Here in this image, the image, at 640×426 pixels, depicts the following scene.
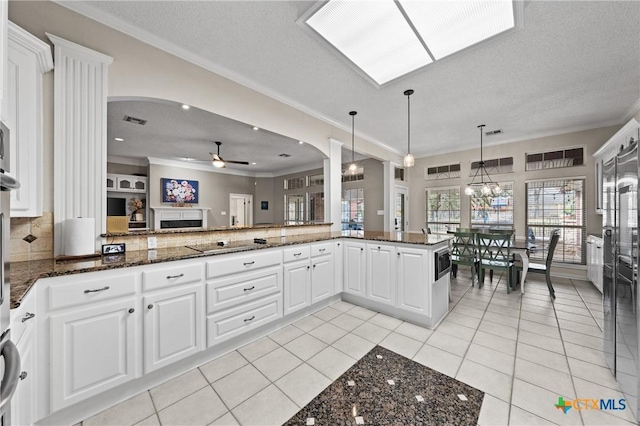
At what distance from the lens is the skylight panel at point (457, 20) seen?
6.10 feet

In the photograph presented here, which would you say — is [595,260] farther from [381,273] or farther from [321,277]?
[321,277]

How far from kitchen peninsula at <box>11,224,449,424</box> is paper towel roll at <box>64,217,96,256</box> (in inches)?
6.0

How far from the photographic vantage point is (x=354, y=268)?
3.23 meters

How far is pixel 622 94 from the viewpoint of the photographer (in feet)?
11.0

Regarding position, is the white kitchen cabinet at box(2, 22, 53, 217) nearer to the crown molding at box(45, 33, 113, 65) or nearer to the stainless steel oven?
the crown molding at box(45, 33, 113, 65)

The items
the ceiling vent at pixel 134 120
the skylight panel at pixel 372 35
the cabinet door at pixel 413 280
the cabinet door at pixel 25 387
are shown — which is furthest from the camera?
the ceiling vent at pixel 134 120

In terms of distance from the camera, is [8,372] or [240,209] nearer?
[8,372]

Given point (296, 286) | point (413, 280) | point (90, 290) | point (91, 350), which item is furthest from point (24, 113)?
point (413, 280)

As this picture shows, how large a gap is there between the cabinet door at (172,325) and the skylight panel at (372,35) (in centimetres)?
249

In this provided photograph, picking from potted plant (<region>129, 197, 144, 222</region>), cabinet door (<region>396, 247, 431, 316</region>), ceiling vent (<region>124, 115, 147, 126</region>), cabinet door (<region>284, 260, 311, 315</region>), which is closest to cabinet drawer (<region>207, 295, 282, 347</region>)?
cabinet door (<region>284, 260, 311, 315</region>)

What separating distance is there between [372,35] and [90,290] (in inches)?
116

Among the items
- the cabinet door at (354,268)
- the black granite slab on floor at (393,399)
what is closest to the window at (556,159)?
the cabinet door at (354,268)

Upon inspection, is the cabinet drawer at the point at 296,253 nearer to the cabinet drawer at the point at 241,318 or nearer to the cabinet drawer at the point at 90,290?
the cabinet drawer at the point at 241,318

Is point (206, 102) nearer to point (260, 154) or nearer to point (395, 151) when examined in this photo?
point (260, 154)
